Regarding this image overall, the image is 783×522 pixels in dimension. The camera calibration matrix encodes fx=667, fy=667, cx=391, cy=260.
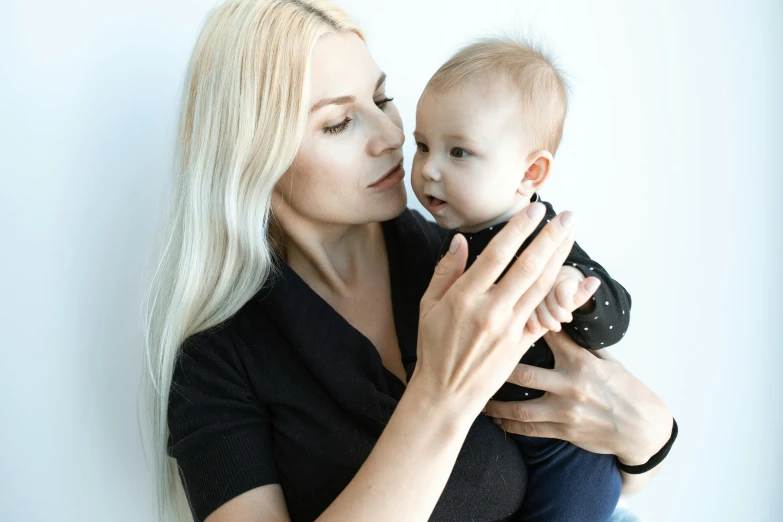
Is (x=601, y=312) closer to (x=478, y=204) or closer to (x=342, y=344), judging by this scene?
(x=478, y=204)

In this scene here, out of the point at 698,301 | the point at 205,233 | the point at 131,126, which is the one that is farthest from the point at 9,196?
the point at 698,301

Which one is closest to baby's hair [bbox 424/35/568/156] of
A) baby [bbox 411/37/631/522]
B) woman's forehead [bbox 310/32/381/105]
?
baby [bbox 411/37/631/522]

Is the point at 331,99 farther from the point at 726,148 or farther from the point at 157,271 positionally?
the point at 726,148

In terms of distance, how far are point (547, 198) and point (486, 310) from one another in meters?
1.02

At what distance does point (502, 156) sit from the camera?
4.56 feet

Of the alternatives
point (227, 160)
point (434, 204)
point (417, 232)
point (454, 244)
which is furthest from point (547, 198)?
point (227, 160)

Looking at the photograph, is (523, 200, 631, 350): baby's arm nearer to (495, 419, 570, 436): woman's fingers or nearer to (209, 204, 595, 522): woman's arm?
(209, 204, 595, 522): woman's arm

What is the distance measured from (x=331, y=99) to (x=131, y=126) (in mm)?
700

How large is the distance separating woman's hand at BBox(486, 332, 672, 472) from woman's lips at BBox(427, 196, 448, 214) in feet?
1.25

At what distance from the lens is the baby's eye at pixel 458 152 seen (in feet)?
4.65

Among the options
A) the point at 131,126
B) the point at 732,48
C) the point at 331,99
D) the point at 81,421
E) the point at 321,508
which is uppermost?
the point at 732,48

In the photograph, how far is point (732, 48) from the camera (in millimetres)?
2018

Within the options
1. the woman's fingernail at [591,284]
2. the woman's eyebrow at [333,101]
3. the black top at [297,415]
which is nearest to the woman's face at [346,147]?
the woman's eyebrow at [333,101]

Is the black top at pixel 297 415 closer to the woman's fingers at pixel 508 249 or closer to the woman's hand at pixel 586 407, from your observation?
the woman's hand at pixel 586 407
